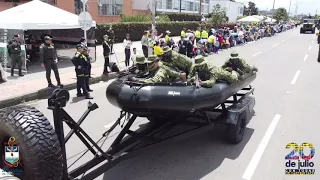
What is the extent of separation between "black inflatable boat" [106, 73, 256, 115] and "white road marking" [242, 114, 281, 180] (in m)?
1.24

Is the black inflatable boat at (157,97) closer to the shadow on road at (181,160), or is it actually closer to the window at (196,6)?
the shadow on road at (181,160)

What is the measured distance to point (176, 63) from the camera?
6402 mm

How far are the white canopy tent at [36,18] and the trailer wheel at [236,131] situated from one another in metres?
10.1

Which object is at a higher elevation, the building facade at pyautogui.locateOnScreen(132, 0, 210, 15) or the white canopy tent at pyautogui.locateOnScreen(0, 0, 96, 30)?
the building facade at pyautogui.locateOnScreen(132, 0, 210, 15)

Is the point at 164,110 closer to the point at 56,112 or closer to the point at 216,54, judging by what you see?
the point at 56,112

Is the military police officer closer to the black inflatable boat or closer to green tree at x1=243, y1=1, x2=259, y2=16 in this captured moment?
the black inflatable boat

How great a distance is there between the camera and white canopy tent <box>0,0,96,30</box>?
41.9ft

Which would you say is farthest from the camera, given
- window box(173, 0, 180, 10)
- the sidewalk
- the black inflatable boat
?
window box(173, 0, 180, 10)

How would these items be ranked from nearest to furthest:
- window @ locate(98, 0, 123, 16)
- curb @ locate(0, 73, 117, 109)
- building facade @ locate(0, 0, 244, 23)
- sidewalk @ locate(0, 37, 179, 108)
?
curb @ locate(0, 73, 117, 109) → sidewalk @ locate(0, 37, 179, 108) → building facade @ locate(0, 0, 244, 23) → window @ locate(98, 0, 123, 16)

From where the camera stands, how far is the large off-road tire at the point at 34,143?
296 cm

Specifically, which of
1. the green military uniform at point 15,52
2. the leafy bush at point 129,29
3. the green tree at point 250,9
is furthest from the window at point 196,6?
the green military uniform at point 15,52

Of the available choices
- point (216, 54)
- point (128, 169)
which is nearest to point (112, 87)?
point (128, 169)

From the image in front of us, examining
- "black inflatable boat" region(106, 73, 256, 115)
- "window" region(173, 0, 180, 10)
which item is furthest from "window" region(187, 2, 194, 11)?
"black inflatable boat" region(106, 73, 256, 115)

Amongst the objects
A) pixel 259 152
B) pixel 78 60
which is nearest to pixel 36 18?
pixel 78 60
